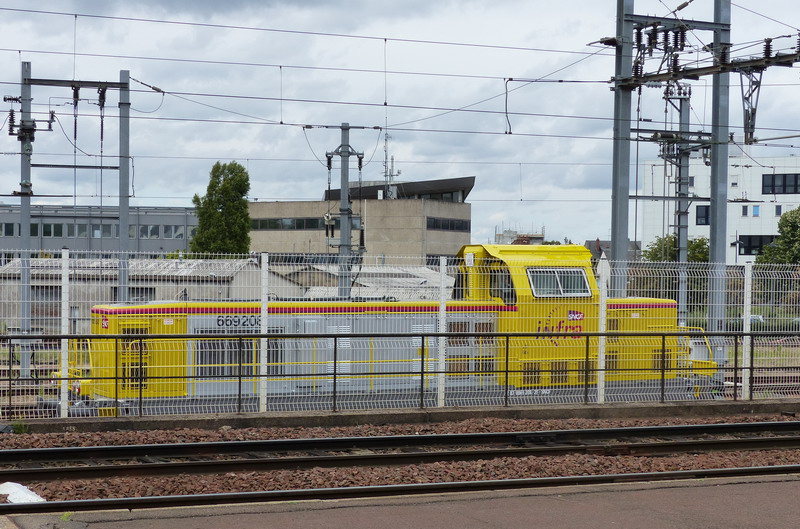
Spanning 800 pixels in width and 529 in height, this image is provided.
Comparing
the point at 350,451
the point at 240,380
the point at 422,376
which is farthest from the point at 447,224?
the point at 350,451

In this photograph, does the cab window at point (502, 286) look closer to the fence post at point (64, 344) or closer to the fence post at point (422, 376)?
the fence post at point (422, 376)

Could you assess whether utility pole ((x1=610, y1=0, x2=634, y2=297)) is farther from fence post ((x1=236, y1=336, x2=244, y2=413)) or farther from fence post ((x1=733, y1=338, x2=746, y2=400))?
fence post ((x1=236, y1=336, x2=244, y2=413))

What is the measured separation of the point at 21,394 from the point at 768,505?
10133mm

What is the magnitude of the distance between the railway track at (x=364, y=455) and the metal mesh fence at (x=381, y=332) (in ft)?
5.70

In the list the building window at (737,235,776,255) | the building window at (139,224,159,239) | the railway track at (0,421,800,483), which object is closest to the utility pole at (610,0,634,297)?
the railway track at (0,421,800,483)

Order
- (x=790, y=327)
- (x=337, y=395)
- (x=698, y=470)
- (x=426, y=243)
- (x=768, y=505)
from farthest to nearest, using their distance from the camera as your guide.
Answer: (x=426, y=243) < (x=790, y=327) < (x=337, y=395) < (x=698, y=470) < (x=768, y=505)

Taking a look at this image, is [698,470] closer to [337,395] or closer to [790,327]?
[337,395]

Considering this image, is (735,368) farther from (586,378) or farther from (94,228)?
(94,228)

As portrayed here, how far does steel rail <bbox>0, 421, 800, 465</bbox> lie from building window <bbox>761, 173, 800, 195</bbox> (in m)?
62.8

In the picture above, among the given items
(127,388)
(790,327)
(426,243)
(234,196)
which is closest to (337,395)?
(127,388)

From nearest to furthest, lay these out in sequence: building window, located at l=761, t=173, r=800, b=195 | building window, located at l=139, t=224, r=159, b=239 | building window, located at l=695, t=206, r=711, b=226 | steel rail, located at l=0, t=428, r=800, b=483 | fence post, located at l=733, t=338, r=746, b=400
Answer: steel rail, located at l=0, t=428, r=800, b=483, fence post, located at l=733, t=338, r=746, b=400, building window, located at l=761, t=173, r=800, b=195, building window, located at l=139, t=224, r=159, b=239, building window, located at l=695, t=206, r=711, b=226

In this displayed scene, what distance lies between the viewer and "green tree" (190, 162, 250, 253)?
4622cm

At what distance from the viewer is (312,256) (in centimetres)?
1412

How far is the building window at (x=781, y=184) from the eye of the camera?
2849 inches
